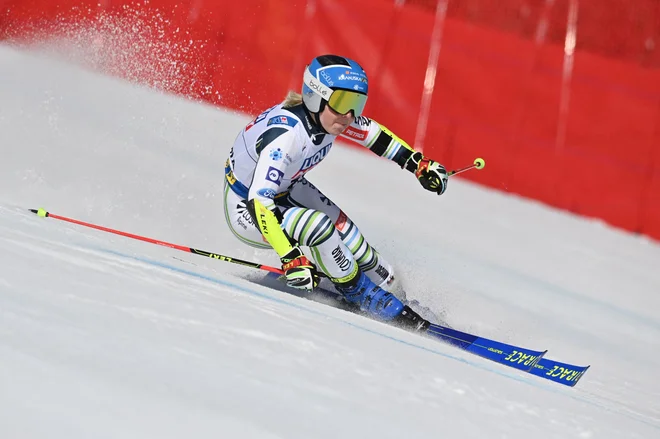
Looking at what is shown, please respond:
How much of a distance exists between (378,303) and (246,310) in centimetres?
120

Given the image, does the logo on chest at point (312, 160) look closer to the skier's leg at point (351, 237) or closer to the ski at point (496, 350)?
the skier's leg at point (351, 237)

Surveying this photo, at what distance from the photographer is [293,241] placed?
4199 millimetres

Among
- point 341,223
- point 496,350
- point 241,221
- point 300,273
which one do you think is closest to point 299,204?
point 341,223

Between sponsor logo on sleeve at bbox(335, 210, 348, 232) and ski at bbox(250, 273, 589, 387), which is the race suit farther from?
ski at bbox(250, 273, 589, 387)

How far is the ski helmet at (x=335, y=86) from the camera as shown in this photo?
4191mm

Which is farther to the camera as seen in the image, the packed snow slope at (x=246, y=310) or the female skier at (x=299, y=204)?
the female skier at (x=299, y=204)

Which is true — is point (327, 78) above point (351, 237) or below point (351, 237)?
above

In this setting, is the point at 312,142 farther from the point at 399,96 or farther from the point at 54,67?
the point at 54,67

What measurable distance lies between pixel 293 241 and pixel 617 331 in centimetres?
230

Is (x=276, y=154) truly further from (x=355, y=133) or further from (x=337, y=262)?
(x=355, y=133)

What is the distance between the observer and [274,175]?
161 inches

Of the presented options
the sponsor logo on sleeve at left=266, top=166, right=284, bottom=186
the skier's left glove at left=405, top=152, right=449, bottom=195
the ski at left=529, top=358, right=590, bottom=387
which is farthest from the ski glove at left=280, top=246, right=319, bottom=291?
the skier's left glove at left=405, top=152, right=449, bottom=195

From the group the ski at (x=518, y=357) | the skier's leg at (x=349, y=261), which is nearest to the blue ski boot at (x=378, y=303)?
the skier's leg at (x=349, y=261)

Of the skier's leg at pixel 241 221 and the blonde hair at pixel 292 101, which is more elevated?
the blonde hair at pixel 292 101
